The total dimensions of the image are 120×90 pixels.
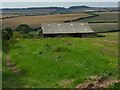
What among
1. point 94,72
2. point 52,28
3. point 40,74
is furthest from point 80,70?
point 52,28

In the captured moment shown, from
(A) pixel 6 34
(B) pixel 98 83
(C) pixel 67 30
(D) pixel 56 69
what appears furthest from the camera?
(C) pixel 67 30

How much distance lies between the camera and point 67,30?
163 ft

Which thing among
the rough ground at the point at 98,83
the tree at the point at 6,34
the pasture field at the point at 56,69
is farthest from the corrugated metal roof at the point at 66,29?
the rough ground at the point at 98,83

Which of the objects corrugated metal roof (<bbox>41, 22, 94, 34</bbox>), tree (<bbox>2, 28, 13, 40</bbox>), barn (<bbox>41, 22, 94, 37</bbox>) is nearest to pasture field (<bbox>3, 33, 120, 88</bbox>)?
tree (<bbox>2, 28, 13, 40</bbox>)

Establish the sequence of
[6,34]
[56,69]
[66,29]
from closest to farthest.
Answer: [56,69], [6,34], [66,29]

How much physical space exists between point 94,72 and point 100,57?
16.5 ft

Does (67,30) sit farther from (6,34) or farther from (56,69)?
(56,69)

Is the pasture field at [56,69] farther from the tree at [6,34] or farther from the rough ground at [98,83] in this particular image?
the tree at [6,34]

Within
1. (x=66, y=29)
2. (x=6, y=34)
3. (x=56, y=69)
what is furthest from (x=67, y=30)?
(x=56, y=69)

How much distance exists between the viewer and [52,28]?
5116 centimetres

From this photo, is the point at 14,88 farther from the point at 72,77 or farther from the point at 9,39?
the point at 9,39

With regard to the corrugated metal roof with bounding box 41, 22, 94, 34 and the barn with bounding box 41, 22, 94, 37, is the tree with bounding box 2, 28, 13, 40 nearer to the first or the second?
the barn with bounding box 41, 22, 94, 37

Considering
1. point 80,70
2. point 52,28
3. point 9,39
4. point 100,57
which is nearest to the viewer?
point 80,70

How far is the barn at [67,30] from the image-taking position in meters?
48.1
